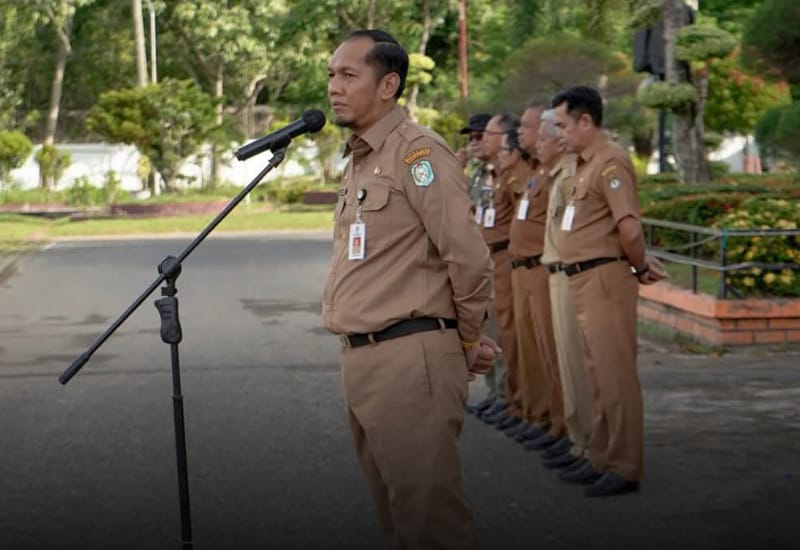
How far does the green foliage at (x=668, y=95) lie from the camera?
22062 mm

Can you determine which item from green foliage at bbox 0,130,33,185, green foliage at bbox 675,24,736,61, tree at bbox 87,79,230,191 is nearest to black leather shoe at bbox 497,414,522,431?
green foliage at bbox 675,24,736,61

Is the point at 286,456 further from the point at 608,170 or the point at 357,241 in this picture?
the point at 357,241

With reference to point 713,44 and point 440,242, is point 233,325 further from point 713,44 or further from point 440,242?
point 440,242

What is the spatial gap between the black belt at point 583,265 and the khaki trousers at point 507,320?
5.92ft

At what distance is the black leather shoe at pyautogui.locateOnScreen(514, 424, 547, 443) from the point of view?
9422mm

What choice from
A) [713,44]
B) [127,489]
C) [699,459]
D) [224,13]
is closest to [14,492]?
[127,489]

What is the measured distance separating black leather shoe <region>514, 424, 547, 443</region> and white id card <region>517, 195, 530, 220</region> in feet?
3.84

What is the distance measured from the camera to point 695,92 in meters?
22.6

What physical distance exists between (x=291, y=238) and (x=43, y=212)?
15.8m

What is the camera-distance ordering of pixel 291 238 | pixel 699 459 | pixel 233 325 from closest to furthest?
pixel 699 459 < pixel 233 325 < pixel 291 238

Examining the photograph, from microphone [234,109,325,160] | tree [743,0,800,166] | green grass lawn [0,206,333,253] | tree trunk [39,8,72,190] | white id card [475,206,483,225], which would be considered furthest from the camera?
tree trunk [39,8,72,190]

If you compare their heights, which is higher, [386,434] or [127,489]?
[386,434]

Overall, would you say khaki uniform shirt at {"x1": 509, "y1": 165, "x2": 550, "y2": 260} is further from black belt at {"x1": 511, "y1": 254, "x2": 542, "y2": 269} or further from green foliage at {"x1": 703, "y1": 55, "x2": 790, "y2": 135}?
green foliage at {"x1": 703, "y1": 55, "x2": 790, "y2": 135}

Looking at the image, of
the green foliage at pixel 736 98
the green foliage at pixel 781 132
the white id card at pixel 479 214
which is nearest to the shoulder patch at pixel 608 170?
the white id card at pixel 479 214
